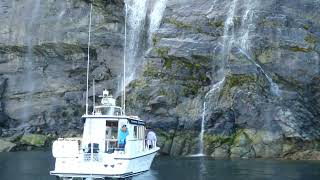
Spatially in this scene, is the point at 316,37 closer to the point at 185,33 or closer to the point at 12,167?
the point at 185,33

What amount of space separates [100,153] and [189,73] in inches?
1232

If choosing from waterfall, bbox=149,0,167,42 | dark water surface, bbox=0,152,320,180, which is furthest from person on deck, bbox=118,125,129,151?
waterfall, bbox=149,0,167,42

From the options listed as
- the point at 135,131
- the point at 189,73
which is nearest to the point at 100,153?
the point at 135,131

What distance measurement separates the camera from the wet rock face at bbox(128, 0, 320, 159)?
59969mm

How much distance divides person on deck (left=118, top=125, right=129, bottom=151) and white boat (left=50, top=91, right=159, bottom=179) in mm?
235

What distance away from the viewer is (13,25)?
73.5 meters

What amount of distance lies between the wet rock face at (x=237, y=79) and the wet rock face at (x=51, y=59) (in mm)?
7954

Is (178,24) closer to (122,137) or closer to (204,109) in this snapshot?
(204,109)

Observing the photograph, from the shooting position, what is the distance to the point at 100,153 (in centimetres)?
3544

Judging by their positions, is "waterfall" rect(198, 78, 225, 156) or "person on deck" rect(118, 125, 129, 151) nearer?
"person on deck" rect(118, 125, 129, 151)

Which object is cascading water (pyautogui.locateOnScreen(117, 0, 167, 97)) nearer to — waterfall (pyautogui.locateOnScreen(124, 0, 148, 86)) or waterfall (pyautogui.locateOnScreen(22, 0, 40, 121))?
waterfall (pyautogui.locateOnScreen(124, 0, 148, 86))

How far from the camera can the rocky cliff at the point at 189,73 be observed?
60.6 metres

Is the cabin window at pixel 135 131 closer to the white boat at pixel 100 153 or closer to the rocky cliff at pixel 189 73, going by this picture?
the white boat at pixel 100 153

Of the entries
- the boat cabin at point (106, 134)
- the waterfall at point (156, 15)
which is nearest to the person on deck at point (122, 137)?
the boat cabin at point (106, 134)
